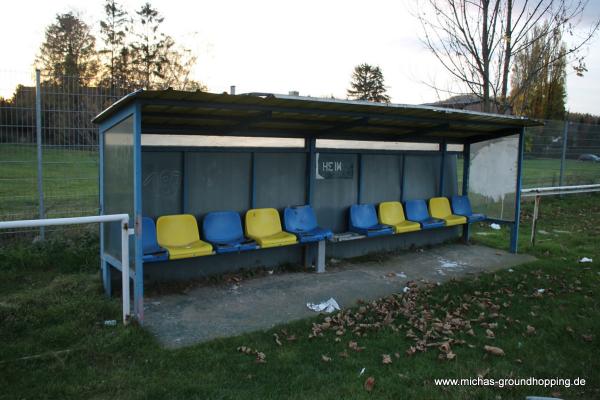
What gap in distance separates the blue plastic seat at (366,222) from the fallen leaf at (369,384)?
382cm

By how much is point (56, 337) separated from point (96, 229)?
10.5 feet

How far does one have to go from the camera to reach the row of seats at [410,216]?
764 centimetres

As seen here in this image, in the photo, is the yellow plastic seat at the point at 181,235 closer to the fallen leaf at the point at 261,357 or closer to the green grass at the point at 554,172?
the fallen leaf at the point at 261,357

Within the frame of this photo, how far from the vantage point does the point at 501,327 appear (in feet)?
15.9

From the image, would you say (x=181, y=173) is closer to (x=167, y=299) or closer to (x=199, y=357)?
(x=167, y=299)

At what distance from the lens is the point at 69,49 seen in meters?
19.3

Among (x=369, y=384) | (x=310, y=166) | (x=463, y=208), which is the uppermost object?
(x=310, y=166)

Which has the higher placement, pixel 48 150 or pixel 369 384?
pixel 48 150

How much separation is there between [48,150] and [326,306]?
4.58m

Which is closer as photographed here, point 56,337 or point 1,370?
point 1,370

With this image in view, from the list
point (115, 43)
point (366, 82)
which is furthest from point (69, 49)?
point (366, 82)

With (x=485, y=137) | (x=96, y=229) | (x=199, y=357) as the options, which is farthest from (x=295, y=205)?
(x=485, y=137)

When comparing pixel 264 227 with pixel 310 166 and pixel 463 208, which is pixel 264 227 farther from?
pixel 463 208

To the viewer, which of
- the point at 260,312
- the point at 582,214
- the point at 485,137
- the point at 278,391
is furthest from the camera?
the point at 582,214
